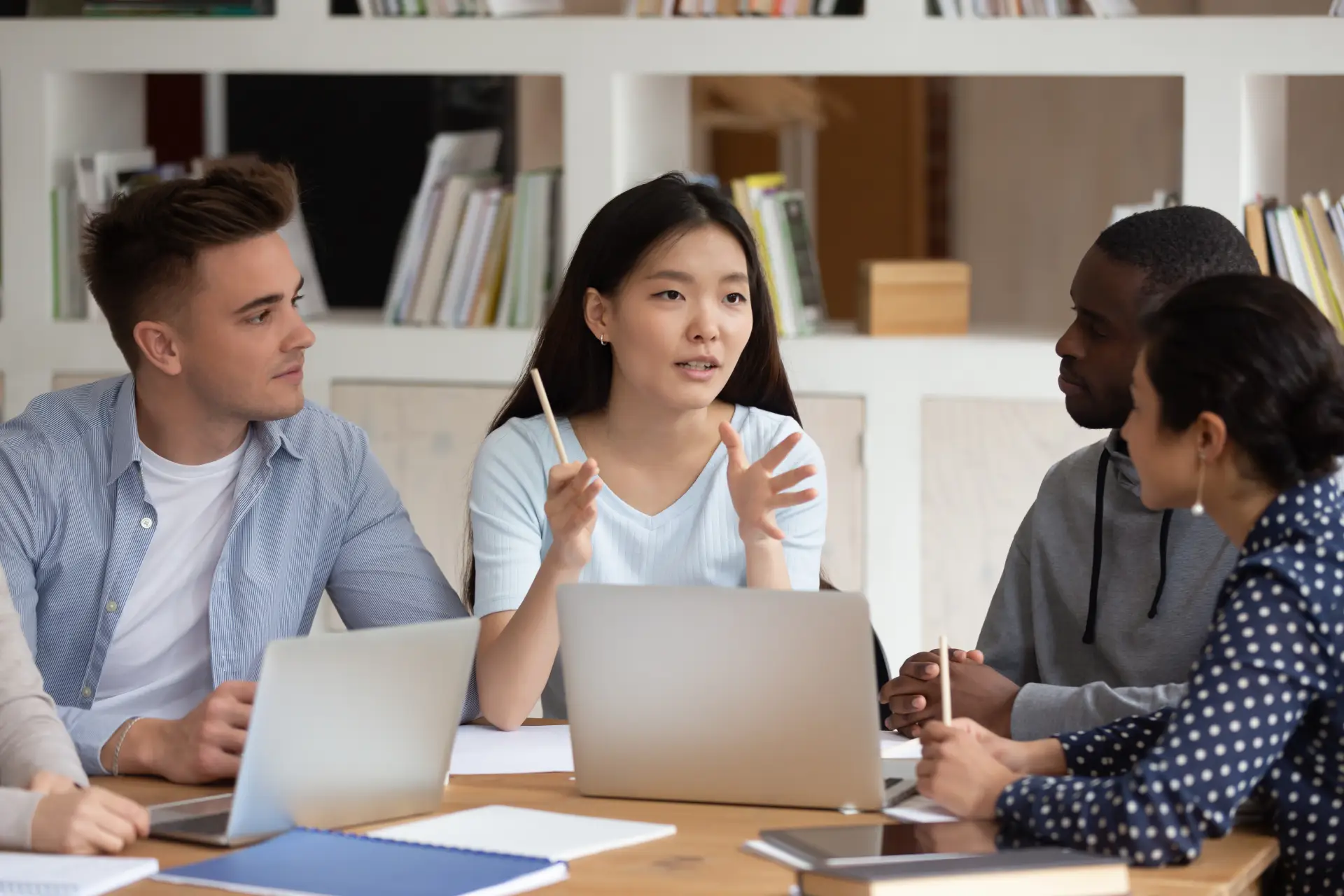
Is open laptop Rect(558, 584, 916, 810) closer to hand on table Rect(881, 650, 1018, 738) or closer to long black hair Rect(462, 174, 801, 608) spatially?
hand on table Rect(881, 650, 1018, 738)

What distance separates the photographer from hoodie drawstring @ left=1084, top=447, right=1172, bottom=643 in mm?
1855

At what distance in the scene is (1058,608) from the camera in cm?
200

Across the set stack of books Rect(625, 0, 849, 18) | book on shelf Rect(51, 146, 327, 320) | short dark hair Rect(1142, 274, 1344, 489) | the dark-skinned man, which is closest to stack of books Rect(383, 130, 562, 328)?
book on shelf Rect(51, 146, 327, 320)

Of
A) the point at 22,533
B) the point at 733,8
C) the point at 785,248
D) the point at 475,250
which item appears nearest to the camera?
the point at 22,533

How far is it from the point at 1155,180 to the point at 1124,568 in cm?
346

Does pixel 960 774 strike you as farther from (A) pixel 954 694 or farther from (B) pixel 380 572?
(B) pixel 380 572

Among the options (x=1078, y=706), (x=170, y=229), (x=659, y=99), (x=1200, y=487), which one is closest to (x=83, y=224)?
(x=659, y=99)

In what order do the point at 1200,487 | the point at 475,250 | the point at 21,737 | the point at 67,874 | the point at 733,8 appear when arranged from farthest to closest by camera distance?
the point at 475,250 → the point at 733,8 → the point at 21,737 → the point at 1200,487 → the point at 67,874

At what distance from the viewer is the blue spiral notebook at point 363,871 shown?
4.20 ft

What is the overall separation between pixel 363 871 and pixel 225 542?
2.37ft

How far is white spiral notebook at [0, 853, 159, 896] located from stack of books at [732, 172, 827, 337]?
199cm

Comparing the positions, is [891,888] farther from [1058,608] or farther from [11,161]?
[11,161]

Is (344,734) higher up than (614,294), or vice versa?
(614,294)

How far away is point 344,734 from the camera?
4.73 ft
